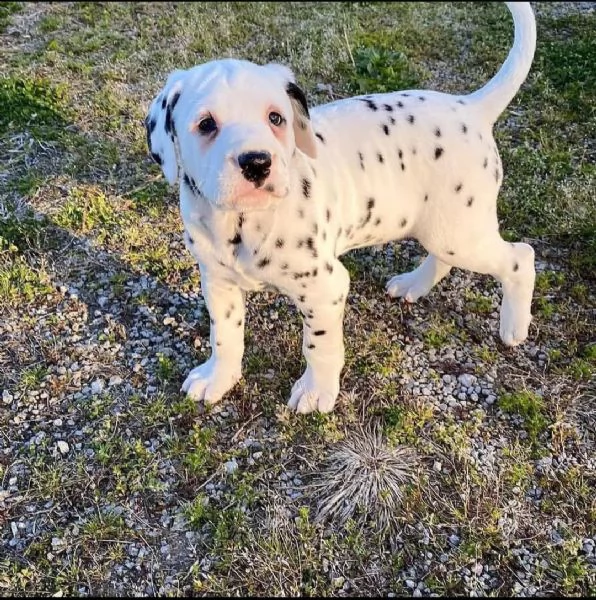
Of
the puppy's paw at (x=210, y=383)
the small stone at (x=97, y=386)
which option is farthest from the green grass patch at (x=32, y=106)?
the puppy's paw at (x=210, y=383)

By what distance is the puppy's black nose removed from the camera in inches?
125

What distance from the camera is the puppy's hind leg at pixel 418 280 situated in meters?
5.31

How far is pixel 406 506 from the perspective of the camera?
412cm

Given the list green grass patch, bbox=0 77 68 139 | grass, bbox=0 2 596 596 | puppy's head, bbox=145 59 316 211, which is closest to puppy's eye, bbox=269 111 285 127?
puppy's head, bbox=145 59 316 211

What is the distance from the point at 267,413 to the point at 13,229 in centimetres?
267

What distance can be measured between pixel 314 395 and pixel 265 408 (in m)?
0.34

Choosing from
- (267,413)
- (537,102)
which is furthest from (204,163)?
(537,102)

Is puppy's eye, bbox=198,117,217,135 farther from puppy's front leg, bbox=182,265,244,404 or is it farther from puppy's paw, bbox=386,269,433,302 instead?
puppy's paw, bbox=386,269,433,302

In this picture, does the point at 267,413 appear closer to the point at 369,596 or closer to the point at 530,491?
the point at 369,596

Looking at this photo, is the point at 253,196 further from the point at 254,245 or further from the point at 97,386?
the point at 97,386

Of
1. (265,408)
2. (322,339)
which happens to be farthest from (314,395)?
(322,339)

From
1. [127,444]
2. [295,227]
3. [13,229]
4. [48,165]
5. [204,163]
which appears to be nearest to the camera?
[204,163]

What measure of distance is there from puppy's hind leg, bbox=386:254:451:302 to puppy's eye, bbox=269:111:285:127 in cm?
212

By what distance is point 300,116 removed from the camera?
12.2 ft
